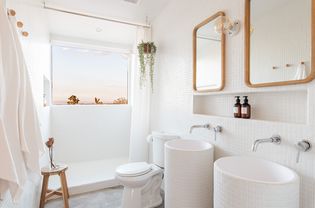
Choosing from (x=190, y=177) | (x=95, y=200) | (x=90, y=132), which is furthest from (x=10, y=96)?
(x=90, y=132)

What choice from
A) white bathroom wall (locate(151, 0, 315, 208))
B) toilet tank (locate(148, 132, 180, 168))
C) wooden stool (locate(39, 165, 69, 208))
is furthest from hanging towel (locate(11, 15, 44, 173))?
white bathroom wall (locate(151, 0, 315, 208))

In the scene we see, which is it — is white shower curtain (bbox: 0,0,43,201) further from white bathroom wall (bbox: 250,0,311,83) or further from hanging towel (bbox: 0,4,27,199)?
white bathroom wall (bbox: 250,0,311,83)

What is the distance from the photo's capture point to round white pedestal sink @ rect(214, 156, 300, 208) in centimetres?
80

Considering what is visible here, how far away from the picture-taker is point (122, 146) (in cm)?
351

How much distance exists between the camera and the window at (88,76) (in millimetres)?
3188

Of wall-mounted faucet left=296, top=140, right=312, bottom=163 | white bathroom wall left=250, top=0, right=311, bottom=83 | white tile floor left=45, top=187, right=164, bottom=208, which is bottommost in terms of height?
white tile floor left=45, top=187, right=164, bottom=208

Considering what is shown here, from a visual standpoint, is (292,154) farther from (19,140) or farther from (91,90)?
Result: (91,90)

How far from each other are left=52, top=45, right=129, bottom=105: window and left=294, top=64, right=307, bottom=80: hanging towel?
296cm

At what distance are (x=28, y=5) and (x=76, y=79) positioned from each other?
187 centimetres

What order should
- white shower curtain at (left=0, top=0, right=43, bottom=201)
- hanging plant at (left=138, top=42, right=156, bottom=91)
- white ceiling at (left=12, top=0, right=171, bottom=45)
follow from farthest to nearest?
hanging plant at (left=138, top=42, right=156, bottom=91) → white ceiling at (left=12, top=0, right=171, bottom=45) → white shower curtain at (left=0, top=0, right=43, bottom=201)

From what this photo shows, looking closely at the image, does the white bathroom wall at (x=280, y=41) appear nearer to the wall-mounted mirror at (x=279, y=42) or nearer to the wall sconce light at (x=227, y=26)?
the wall-mounted mirror at (x=279, y=42)

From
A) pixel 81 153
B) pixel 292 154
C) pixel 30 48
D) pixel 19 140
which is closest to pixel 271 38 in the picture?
pixel 292 154

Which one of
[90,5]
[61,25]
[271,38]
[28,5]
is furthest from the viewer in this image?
[61,25]

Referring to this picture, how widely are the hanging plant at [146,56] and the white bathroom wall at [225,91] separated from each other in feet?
0.32
